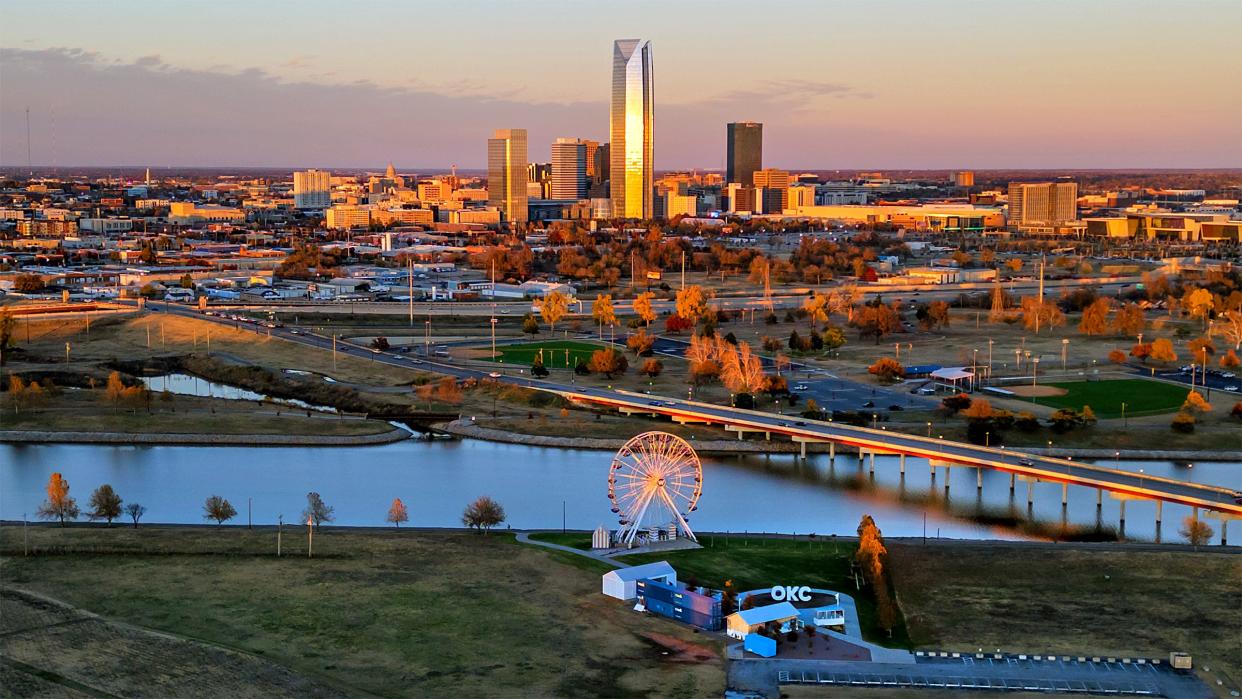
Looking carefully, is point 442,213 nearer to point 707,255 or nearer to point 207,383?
point 707,255

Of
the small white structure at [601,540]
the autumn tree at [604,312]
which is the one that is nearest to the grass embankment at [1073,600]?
the small white structure at [601,540]

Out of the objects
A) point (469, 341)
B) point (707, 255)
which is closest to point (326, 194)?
point (707, 255)

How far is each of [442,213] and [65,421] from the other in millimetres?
61133

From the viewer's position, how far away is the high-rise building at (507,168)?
93188 mm

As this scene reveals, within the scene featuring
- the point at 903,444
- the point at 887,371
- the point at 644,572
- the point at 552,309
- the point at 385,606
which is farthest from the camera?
the point at 552,309

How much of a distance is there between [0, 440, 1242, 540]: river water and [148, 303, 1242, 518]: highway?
0.38 m

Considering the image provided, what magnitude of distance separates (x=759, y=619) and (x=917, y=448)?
7773mm

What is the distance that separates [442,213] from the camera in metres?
83.2

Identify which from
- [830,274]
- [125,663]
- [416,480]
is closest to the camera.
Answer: [125,663]

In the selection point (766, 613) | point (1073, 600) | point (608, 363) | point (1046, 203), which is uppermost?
point (1046, 203)

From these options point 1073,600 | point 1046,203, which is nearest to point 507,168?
point 1046,203

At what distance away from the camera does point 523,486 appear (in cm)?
1923

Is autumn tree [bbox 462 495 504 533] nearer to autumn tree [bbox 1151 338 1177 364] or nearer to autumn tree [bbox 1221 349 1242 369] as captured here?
autumn tree [bbox 1151 338 1177 364]

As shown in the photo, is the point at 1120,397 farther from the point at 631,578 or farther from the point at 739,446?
the point at 631,578
